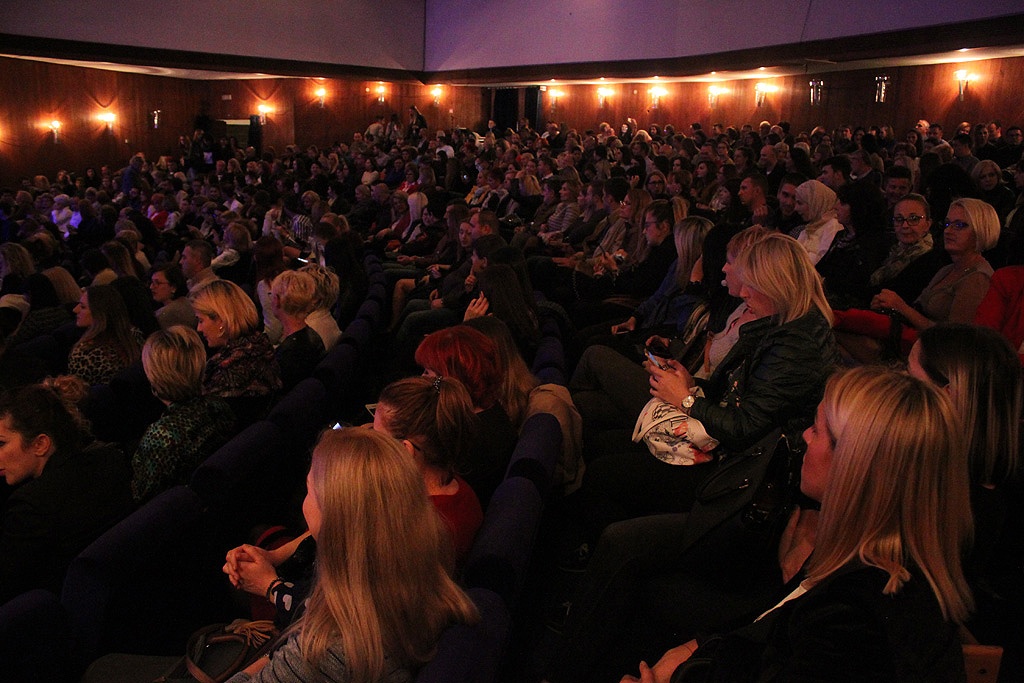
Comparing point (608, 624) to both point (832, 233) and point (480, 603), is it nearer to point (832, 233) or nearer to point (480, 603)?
point (480, 603)

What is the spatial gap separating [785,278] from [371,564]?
1.70m

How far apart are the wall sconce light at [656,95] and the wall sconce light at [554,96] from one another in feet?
8.13

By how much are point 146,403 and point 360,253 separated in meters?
4.61

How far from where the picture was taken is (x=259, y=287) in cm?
529

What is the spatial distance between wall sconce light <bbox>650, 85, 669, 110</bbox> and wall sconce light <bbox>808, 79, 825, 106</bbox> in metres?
3.75

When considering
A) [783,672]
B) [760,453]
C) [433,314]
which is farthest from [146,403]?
[783,672]

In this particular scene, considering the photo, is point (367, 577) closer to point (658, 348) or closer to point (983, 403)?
point (983, 403)

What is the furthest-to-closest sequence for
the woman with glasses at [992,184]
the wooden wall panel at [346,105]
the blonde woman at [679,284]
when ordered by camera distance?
1. the wooden wall panel at [346,105]
2. the woman with glasses at [992,184]
3. the blonde woman at [679,284]

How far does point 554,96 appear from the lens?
19438 millimetres

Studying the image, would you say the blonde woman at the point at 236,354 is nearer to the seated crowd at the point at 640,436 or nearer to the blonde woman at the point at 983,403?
the seated crowd at the point at 640,436

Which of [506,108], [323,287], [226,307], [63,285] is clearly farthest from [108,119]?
[226,307]

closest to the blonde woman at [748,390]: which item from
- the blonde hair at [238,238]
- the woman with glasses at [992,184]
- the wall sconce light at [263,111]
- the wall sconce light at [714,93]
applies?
the woman with glasses at [992,184]

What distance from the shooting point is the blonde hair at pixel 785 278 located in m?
2.54

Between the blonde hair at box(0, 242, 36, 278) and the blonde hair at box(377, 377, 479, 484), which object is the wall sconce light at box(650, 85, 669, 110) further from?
the blonde hair at box(377, 377, 479, 484)
